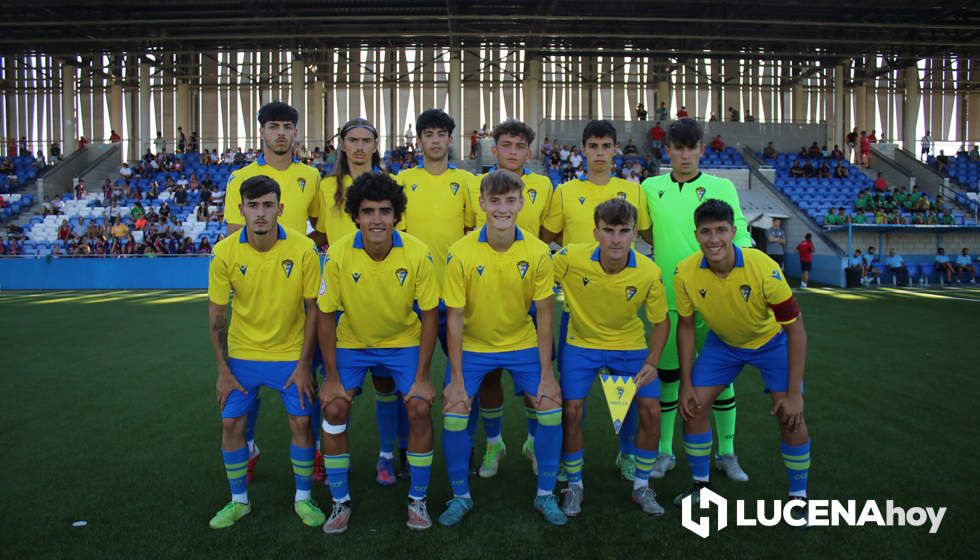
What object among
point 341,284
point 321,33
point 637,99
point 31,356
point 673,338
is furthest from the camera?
point 637,99

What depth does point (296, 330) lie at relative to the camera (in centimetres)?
395

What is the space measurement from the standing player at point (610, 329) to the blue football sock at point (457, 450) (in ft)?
2.01

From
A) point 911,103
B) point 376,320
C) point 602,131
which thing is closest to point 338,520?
point 376,320

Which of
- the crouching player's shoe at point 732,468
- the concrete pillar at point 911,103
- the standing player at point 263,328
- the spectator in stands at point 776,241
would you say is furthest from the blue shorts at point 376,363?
the concrete pillar at point 911,103

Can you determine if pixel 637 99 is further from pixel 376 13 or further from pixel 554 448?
pixel 554 448

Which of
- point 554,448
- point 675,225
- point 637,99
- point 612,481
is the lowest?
point 612,481

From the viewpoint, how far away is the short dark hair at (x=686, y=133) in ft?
14.3

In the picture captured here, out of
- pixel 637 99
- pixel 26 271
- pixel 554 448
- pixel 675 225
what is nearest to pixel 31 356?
pixel 554 448

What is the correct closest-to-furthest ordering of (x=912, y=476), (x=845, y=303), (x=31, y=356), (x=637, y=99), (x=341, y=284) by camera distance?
(x=341, y=284)
(x=912, y=476)
(x=31, y=356)
(x=845, y=303)
(x=637, y=99)

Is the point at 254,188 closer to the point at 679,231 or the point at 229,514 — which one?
the point at 229,514

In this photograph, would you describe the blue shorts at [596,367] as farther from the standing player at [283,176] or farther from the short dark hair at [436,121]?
the standing player at [283,176]

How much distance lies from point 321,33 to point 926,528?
27.1 meters

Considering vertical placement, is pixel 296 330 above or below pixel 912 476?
above

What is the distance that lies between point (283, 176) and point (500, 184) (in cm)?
182
